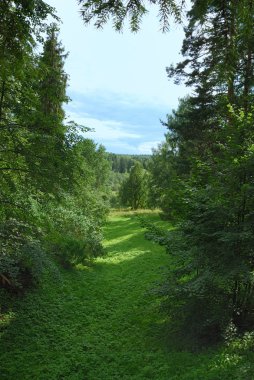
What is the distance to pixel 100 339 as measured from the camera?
8953 mm

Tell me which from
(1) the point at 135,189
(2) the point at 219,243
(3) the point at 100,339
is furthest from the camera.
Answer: (1) the point at 135,189

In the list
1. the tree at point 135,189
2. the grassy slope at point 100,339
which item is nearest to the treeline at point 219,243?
the grassy slope at point 100,339

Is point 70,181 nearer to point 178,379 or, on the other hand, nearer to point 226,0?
point 178,379

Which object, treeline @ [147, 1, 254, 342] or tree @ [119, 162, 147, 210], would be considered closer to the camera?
treeline @ [147, 1, 254, 342]

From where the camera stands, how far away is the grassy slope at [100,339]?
21.5ft

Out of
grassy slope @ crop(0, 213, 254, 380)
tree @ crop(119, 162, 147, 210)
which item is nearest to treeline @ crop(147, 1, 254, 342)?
grassy slope @ crop(0, 213, 254, 380)

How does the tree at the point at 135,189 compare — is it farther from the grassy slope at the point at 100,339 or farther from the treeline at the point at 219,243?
the treeline at the point at 219,243

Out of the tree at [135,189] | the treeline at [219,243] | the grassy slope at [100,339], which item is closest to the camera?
the grassy slope at [100,339]

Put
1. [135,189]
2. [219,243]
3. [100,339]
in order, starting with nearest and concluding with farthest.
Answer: [219,243]
[100,339]
[135,189]

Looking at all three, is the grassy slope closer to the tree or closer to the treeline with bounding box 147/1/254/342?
the treeline with bounding box 147/1/254/342

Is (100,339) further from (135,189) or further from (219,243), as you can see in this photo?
(135,189)

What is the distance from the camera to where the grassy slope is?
21.5ft

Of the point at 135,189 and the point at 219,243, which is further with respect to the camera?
the point at 135,189

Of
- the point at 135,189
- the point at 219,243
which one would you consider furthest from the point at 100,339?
the point at 135,189
